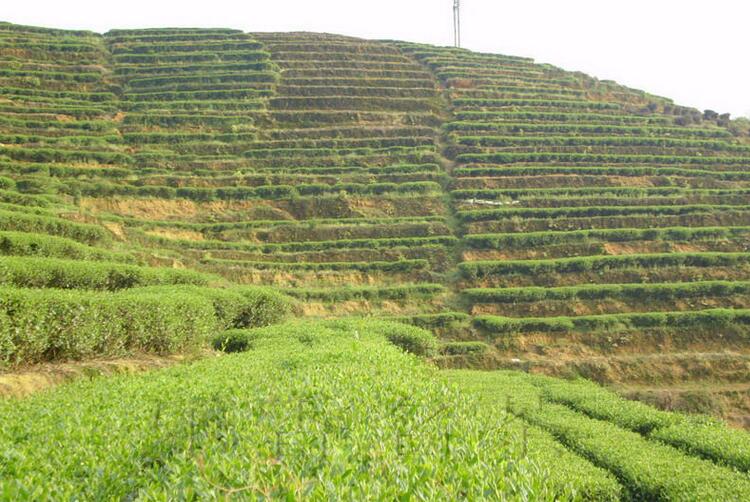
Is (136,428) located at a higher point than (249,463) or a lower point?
lower

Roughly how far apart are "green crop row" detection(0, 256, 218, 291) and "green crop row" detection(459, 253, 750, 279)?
56.6ft

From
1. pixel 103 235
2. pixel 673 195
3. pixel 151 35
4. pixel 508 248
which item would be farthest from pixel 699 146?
pixel 151 35

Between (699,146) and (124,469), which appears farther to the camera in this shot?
(699,146)

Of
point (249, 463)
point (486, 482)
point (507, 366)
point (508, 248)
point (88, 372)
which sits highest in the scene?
point (249, 463)

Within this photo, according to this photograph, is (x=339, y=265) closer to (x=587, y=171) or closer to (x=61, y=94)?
(x=587, y=171)

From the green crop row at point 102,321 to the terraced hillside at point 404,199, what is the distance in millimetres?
443

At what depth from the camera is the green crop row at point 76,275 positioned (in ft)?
49.6

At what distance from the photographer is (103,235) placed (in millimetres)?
26297

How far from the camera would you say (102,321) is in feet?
45.4

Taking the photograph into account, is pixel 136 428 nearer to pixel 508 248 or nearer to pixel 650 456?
pixel 650 456

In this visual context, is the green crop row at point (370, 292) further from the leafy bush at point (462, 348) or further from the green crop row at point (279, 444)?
the green crop row at point (279, 444)

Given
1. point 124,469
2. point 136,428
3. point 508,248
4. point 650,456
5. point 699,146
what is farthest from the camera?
point 699,146

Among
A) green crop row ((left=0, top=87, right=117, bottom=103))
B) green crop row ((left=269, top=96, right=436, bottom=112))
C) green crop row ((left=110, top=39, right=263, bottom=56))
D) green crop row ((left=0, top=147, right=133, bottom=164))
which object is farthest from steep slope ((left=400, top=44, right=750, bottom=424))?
green crop row ((left=0, top=87, right=117, bottom=103))

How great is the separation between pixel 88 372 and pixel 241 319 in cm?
1042
